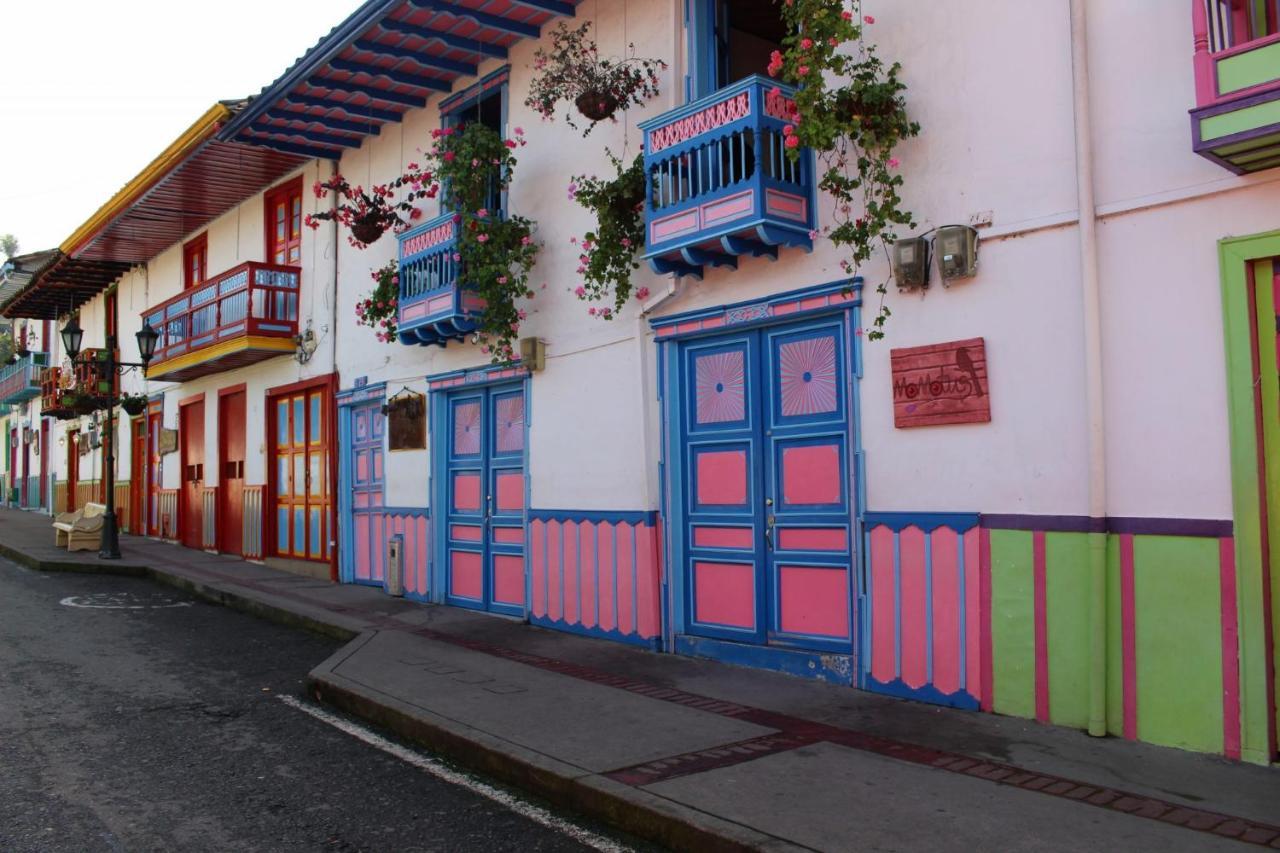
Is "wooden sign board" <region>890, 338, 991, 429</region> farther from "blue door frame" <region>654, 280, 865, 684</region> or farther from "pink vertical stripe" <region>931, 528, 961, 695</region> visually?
"pink vertical stripe" <region>931, 528, 961, 695</region>

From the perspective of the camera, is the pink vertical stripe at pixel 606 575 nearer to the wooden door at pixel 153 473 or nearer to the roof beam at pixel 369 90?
the roof beam at pixel 369 90

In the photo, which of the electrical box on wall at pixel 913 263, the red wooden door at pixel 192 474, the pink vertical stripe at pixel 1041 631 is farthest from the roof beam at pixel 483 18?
the red wooden door at pixel 192 474

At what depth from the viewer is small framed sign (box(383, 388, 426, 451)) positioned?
11141 millimetres

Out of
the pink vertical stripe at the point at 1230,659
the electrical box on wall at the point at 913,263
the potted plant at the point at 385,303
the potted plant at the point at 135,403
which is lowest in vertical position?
the pink vertical stripe at the point at 1230,659

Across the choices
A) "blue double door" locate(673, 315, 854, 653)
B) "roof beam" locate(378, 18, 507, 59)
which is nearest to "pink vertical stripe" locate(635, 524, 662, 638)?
"blue double door" locate(673, 315, 854, 653)

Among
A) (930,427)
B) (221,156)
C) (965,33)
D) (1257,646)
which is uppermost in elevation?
(221,156)

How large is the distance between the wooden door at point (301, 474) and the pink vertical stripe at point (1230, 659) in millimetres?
10674

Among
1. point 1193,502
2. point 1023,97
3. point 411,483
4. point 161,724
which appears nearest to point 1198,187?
point 1023,97

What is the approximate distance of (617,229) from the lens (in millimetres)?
8070

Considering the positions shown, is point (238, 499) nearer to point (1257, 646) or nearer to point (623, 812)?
point (623, 812)

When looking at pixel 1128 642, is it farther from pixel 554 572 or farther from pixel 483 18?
pixel 483 18

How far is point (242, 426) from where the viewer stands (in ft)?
52.0

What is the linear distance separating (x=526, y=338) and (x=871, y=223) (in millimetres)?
4097

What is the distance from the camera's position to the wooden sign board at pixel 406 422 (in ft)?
36.6
